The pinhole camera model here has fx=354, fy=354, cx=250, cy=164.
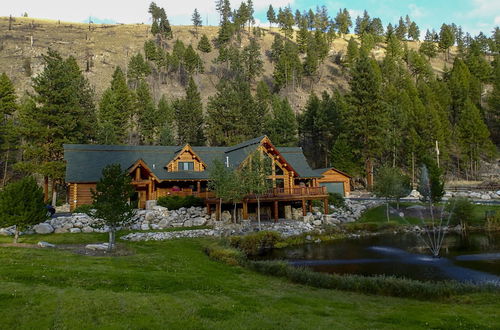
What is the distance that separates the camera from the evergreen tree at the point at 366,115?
60.0m

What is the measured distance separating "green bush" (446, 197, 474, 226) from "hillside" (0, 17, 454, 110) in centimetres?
6454

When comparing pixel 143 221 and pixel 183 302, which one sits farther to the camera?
pixel 143 221

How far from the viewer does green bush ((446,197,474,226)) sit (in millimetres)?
34656

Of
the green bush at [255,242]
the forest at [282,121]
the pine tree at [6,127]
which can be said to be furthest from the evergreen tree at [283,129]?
the pine tree at [6,127]

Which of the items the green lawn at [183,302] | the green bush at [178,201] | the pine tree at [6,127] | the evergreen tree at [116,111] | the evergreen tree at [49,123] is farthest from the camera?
the evergreen tree at [116,111]

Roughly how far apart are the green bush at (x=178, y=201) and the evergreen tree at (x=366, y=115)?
109 feet

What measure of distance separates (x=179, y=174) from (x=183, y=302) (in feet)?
97.8

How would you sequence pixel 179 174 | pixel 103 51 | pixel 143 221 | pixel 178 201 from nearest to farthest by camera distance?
pixel 143 221, pixel 178 201, pixel 179 174, pixel 103 51

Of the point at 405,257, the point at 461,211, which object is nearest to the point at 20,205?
the point at 405,257

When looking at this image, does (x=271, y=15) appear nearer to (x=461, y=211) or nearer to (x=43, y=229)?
(x=461, y=211)

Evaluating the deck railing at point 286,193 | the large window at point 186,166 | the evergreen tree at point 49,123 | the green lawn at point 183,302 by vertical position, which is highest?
the evergreen tree at point 49,123

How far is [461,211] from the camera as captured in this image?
1367 inches

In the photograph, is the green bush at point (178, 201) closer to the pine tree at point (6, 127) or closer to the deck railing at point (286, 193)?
the deck railing at point (286, 193)

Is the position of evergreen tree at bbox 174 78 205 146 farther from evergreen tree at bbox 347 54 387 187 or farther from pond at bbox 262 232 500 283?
pond at bbox 262 232 500 283
